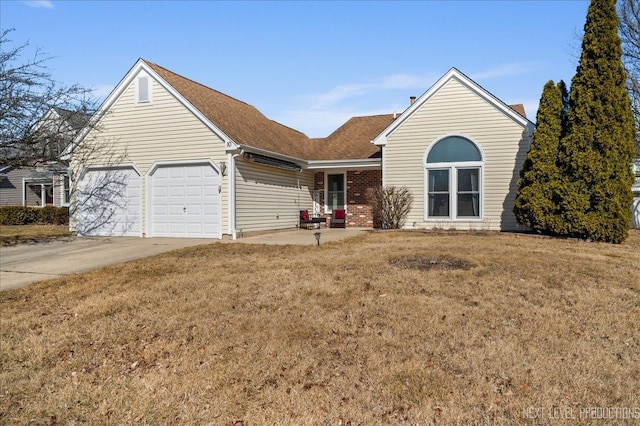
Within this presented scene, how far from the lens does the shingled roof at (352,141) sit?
17.7 metres

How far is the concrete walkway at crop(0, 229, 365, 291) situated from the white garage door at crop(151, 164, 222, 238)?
601 mm

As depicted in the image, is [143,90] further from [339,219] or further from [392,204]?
[392,204]

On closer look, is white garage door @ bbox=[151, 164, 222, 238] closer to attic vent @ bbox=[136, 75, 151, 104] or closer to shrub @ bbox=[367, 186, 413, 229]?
attic vent @ bbox=[136, 75, 151, 104]

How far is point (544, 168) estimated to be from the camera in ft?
39.6

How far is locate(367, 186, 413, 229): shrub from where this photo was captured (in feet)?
48.9

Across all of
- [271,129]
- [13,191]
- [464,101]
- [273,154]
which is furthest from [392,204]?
[13,191]

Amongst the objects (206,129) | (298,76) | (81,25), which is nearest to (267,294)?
(206,129)

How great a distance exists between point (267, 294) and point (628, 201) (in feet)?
34.4

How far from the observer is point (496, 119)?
14141 millimetres

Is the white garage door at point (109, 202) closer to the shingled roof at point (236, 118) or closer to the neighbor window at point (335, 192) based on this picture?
the shingled roof at point (236, 118)

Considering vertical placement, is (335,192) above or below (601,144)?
below

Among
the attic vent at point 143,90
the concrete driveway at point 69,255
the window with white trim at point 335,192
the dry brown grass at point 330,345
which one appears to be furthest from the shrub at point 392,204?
the attic vent at point 143,90

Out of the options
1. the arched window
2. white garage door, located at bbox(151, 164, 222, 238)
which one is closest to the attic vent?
white garage door, located at bbox(151, 164, 222, 238)

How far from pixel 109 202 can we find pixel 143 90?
13.4ft
